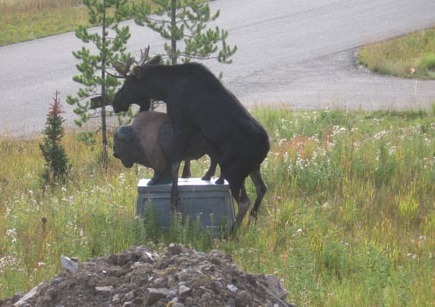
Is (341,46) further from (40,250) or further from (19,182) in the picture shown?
(40,250)

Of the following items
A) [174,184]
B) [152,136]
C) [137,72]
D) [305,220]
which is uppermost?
[137,72]

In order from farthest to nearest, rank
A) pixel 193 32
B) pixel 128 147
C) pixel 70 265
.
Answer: pixel 193 32 → pixel 128 147 → pixel 70 265

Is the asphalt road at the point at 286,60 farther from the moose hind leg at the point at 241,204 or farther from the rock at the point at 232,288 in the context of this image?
the rock at the point at 232,288

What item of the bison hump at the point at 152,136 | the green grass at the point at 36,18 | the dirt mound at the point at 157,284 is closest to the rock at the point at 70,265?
the dirt mound at the point at 157,284

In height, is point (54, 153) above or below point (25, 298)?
above

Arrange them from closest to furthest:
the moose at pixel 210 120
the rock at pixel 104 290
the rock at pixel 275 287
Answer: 1. the rock at pixel 104 290
2. the rock at pixel 275 287
3. the moose at pixel 210 120

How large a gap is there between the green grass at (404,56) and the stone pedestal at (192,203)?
9.41m

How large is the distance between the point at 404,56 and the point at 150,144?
1079 cm

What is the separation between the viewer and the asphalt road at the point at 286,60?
15.8 m

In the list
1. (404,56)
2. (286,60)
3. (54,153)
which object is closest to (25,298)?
(54,153)

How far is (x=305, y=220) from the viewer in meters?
8.50

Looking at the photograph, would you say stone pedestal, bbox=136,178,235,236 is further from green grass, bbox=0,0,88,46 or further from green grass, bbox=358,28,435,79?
green grass, bbox=0,0,88,46

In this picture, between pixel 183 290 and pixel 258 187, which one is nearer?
pixel 183 290

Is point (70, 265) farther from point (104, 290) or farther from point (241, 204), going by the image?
point (241, 204)
